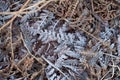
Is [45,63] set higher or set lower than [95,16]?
lower

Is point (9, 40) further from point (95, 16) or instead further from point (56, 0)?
point (95, 16)

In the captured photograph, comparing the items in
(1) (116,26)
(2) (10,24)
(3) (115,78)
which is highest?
(2) (10,24)

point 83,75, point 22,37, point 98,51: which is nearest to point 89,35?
point 98,51

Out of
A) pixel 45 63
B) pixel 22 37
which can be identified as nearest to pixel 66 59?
pixel 45 63

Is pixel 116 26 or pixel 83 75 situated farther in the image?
pixel 116 26

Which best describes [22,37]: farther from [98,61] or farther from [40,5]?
[98,61]

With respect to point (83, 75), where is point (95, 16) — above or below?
above
